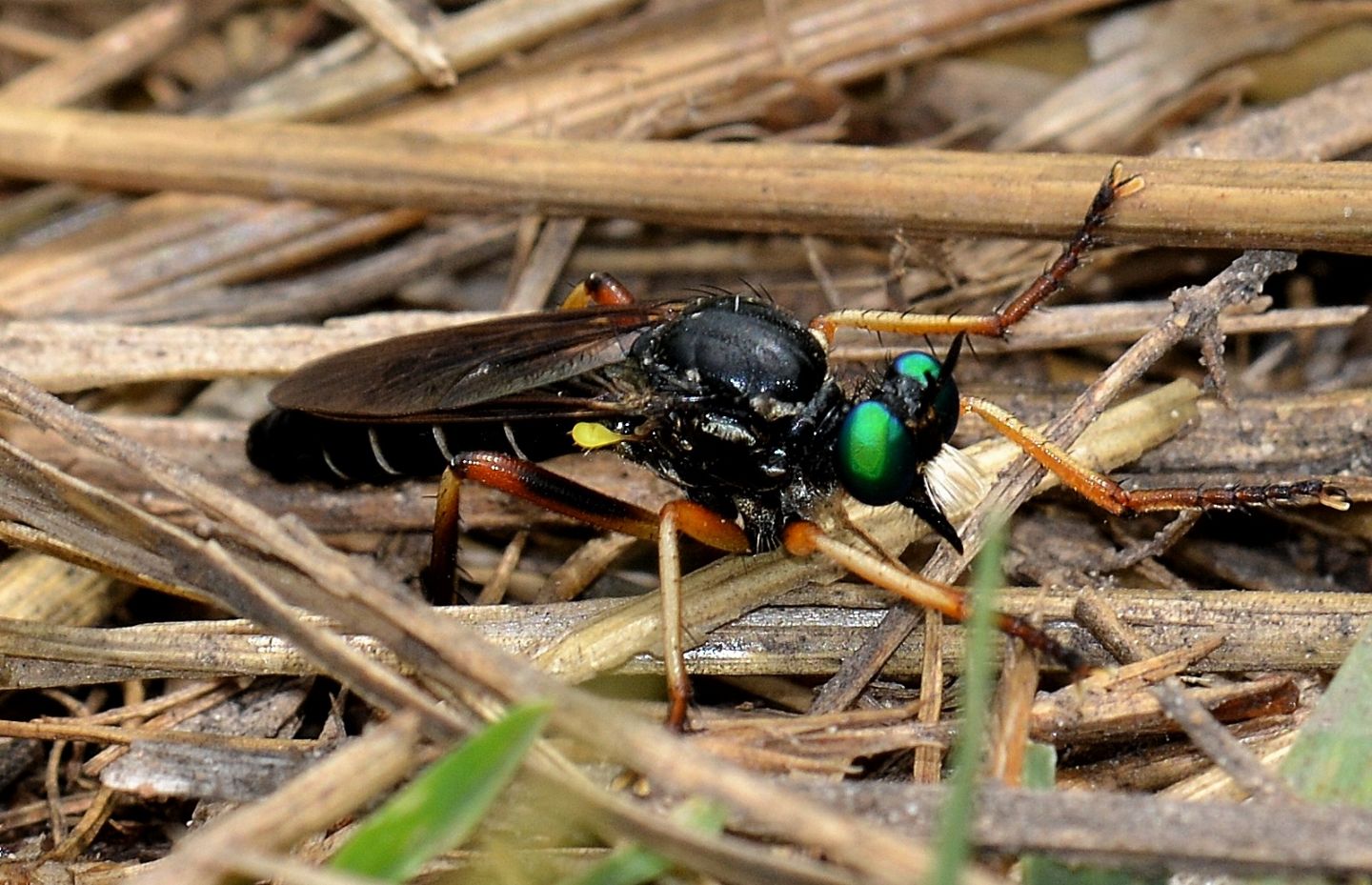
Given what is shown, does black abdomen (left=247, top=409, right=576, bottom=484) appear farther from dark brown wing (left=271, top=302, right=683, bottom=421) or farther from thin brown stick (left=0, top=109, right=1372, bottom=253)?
thin brown stick (left=0, top=109, right=1372, bottom=253)

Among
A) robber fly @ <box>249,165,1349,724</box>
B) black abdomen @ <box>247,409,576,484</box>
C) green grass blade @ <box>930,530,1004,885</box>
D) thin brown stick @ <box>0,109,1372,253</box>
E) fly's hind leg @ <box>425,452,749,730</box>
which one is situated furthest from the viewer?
black abdomen @ <box>247,409,576,484</box>

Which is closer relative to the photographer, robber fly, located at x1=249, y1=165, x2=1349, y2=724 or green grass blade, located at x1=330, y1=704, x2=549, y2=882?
green grass blade, located at x1=330, y1=704, x2=549, y2=882

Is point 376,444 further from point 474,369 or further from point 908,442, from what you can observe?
point 908,442

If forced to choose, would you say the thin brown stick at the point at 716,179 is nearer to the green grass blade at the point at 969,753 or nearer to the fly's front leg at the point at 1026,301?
the fly's front leg at the point at 1026,301

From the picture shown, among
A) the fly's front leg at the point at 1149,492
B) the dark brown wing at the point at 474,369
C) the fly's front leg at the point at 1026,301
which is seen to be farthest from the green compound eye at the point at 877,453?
the dark brown wing at the point at 474,369

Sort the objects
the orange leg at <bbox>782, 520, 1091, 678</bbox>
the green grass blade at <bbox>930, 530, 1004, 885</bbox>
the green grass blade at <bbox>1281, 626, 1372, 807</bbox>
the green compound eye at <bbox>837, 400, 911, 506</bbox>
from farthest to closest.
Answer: the green compound eye at <bbox>837, 400, 911, 506</bbox>
the orange leg at <bbox>782, 520, 1091, 678</bbox>
the green grass blade at <bbox>1281, 626, 1372, 807</bbox>
the green grass blade at <bbox>930, 530, 1004, 885</bbox>

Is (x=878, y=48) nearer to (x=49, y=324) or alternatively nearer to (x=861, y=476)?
(x=861, y=476)

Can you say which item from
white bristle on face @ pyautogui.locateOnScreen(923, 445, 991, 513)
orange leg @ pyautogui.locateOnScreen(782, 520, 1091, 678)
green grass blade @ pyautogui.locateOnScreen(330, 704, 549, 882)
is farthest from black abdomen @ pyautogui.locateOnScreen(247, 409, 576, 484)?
green grass blade @ pyautogui.locateOnScreen(330, 704, 549, 882)

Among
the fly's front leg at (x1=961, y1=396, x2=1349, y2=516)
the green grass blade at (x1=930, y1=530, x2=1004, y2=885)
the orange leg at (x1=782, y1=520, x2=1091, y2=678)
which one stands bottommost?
the green grass blade at (x1=930, y1=530, x2=1004, y2=885)

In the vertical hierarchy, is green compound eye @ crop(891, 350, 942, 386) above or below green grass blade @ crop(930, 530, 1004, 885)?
above
